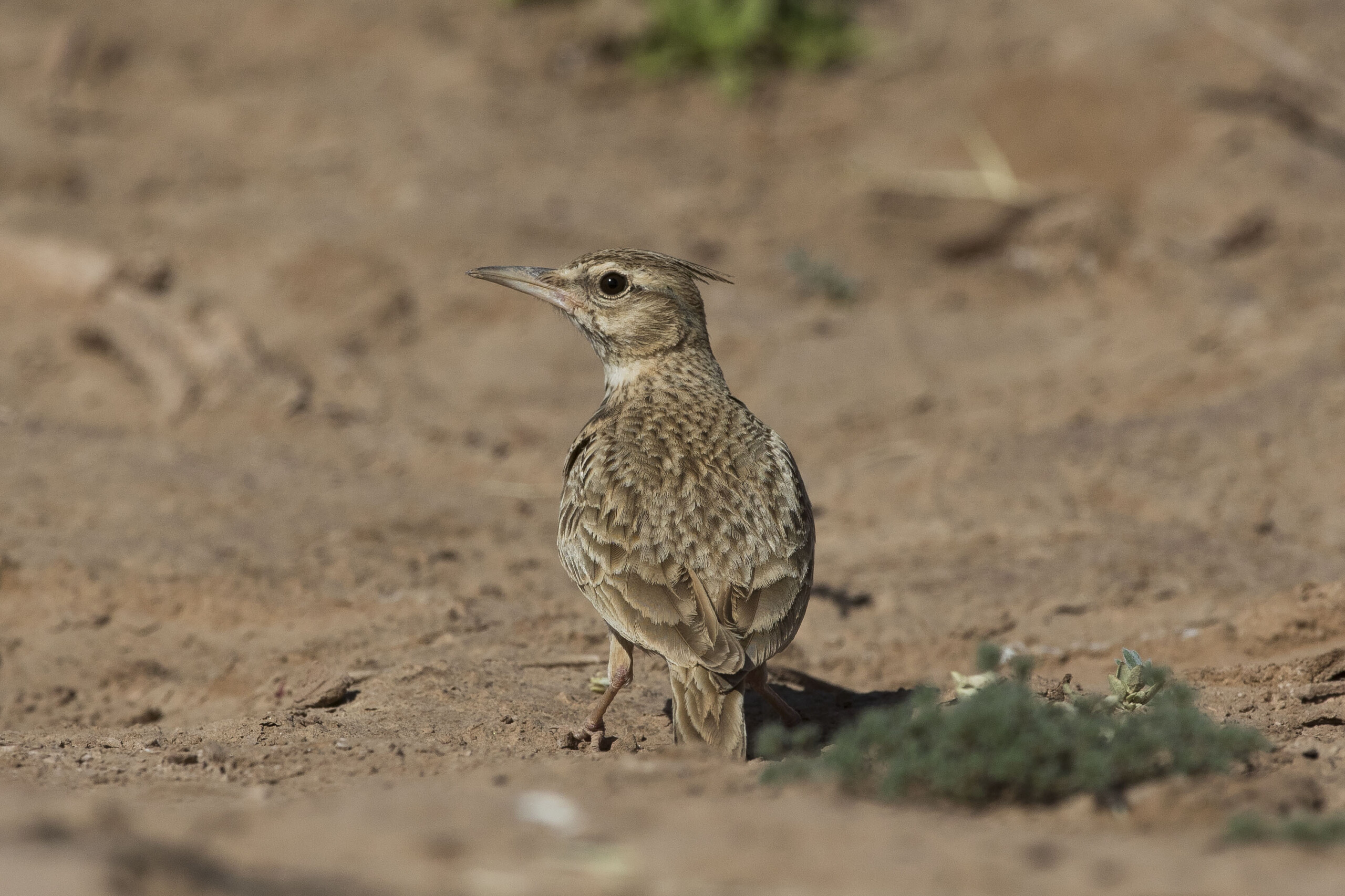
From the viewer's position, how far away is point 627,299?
615 cm

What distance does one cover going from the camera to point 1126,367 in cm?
925

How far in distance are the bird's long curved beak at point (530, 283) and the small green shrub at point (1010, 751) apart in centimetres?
283

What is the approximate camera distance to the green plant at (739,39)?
1373cm

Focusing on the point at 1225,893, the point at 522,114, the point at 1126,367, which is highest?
the point at 522,114

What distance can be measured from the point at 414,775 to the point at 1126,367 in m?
6.24

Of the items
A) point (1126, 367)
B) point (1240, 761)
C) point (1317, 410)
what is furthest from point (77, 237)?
point (1240, 761)

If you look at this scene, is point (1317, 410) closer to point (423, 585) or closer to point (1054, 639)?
point (1054, 639)

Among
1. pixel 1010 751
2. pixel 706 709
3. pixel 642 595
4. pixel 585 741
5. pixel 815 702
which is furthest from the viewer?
pixel 815 702

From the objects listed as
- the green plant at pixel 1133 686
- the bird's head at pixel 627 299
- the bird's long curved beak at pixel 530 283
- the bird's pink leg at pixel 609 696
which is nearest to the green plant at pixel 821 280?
the bird's head at pixel 627 299

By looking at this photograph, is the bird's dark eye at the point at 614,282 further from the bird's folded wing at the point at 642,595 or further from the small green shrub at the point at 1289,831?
the small green shrub at the point at 1289,831

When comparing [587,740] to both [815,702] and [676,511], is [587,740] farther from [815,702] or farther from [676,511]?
[815,702]

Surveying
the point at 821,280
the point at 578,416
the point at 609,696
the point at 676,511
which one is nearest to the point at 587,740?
the point at 609,696

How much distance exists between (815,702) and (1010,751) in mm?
2227

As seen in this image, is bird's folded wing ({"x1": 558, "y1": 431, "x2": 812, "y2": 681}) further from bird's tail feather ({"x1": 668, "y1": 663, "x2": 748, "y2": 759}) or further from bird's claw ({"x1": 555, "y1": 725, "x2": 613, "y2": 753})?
bird's claw ({"x1": 555, "y1": 725, "x2": 613, "y2": 753})
